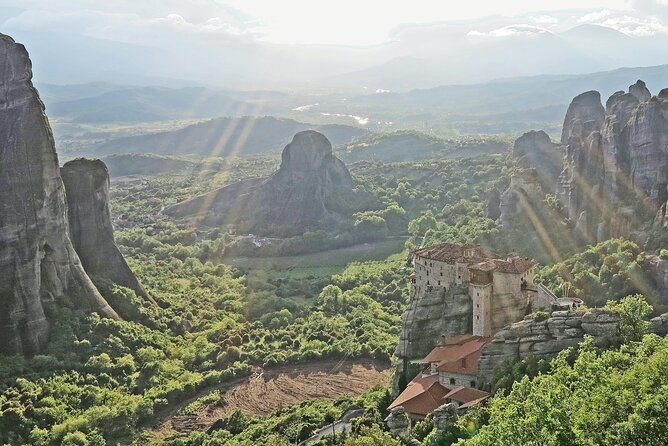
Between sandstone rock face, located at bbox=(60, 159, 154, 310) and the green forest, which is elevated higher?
sandstone rock face, located at bbox=(60, 159, 154, 310)

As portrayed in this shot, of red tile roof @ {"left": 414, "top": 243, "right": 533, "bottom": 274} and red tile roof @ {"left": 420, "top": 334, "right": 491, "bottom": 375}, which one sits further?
red tile roof @ {"left": 414, "top": 243, "right": 533, "bottom": 274}

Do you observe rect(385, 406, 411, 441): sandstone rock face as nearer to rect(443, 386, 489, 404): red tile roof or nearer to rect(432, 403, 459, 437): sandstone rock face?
rect(432, 403, 459, 437): sandstone rock face

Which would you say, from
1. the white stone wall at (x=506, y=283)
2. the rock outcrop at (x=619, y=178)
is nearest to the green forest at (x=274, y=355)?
the rock outcrop at (x=619, y=178)

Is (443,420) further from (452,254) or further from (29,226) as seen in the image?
(29,226)

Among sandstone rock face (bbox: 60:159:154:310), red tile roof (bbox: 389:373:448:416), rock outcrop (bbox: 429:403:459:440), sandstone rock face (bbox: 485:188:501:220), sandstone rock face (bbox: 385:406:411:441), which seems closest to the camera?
rock outcrop (bbox: 429:403:459:440)

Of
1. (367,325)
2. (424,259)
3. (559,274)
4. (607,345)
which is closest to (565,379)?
(607,345)

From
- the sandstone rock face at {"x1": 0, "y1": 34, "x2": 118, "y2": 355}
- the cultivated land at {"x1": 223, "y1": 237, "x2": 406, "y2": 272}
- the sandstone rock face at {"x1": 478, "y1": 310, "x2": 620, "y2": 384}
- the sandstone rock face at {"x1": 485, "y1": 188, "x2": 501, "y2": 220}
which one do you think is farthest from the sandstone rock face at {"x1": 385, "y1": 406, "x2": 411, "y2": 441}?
the cultivated land at {"x1": 223, "y1": 237, "x2": 406, "y2": 272}

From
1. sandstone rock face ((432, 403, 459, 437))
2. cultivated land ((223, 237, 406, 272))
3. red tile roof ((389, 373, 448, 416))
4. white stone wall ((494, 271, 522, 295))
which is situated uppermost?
white stone wall ((494, 271, 522, 295))
